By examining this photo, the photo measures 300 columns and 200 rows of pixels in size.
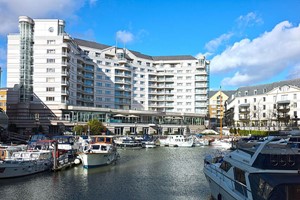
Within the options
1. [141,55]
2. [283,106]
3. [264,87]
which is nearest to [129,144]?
[283,106]

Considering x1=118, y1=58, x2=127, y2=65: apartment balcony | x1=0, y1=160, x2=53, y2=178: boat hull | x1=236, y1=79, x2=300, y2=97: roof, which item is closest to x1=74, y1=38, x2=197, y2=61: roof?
x1=118, y1=58, x2=127, y2=65: apartment balcony

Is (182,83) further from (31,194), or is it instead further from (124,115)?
(31,194)

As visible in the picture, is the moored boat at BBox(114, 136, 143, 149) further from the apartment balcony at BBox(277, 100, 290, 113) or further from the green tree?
the apartment balcony at BBox(277, 100, 290, 113)

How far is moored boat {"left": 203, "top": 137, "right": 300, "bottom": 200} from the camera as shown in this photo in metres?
11.5

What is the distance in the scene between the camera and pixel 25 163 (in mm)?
30594

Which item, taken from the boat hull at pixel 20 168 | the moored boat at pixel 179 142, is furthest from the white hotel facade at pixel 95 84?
the boat hull at pixel 20 168

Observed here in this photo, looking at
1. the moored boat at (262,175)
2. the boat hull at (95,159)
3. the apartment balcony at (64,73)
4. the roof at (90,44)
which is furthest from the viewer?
the roof at (90,44)

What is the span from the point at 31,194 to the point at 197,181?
13.8 m

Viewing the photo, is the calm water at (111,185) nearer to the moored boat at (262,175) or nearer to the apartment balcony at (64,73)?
the moored boat at (262,175)

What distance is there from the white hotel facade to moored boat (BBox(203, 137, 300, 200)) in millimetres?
76702

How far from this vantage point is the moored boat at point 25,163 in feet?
94.8

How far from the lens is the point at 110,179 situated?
29.9 meters

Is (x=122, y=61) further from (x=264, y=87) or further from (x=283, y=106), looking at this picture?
(x=283, y=106)

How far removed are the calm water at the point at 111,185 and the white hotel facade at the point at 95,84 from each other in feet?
191
